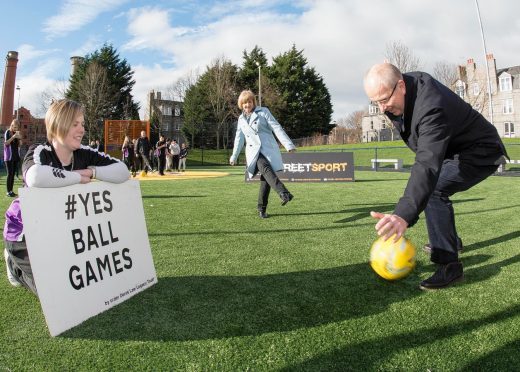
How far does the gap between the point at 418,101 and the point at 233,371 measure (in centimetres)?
210

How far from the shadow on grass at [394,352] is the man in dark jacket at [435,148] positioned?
1.87ft

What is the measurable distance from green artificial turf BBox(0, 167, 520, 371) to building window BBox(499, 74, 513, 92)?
57.6 m

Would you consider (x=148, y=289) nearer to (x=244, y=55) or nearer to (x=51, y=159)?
(x=51, y=159)

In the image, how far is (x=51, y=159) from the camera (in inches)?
113

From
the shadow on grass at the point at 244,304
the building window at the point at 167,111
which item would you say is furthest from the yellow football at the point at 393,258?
the building window at the point at 167,111

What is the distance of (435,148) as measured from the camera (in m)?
2.55

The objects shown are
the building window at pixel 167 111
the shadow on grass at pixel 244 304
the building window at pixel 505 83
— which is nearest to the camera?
the shadow on grass at pixel 244 304

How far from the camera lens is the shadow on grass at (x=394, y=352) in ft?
6.33

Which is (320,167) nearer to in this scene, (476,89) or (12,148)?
(12,148)

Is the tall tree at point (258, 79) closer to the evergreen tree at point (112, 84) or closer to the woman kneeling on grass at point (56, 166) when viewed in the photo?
the evergreen tree at point (112, 84)

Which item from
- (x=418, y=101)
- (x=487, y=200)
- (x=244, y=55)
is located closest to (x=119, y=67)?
(x=244, y=55)

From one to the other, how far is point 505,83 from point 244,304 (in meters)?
61.1

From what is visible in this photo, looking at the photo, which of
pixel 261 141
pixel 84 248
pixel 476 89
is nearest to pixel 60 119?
pixel 84 248

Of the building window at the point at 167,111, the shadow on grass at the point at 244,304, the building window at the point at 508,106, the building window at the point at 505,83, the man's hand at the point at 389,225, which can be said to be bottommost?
the shadow on grass at the point at 244,304
